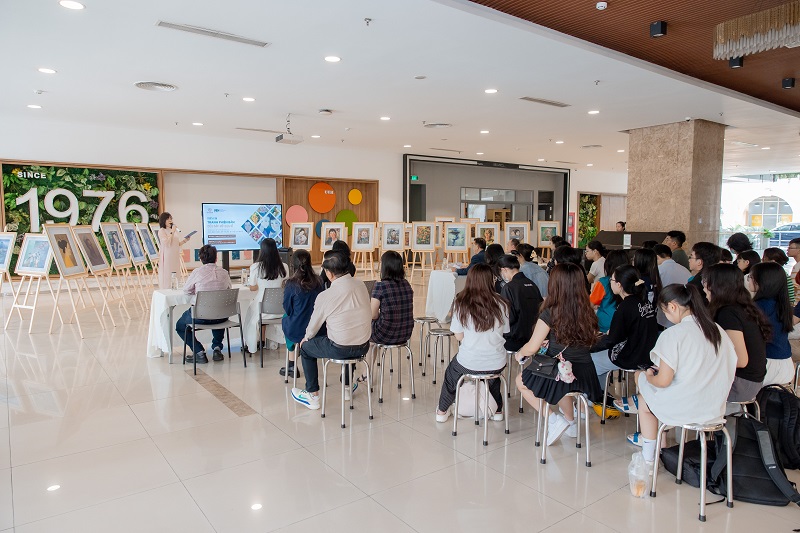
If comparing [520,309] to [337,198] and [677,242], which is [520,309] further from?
[337,198]

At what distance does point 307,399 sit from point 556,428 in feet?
6.64

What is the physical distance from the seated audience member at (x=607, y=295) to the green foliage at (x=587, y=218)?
1634cm

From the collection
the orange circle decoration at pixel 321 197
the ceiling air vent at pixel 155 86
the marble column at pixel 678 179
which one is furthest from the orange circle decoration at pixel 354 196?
the ceiling air vent at pixel 155 86

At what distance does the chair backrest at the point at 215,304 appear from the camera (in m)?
5.30

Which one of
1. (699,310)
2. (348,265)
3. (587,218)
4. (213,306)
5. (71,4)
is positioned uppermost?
(71,4)

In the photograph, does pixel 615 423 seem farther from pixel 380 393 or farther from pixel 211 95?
pixel 211 95

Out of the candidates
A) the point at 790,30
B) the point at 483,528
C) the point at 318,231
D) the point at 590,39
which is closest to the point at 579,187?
the point at 318,231

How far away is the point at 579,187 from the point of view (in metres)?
20.5

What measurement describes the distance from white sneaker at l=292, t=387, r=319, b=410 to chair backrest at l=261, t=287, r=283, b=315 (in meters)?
1.26

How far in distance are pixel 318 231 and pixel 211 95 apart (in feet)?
21.7

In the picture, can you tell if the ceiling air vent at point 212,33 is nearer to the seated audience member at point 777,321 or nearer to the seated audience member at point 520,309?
the seated audience member at point 520,309

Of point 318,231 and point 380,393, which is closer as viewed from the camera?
point 380,393

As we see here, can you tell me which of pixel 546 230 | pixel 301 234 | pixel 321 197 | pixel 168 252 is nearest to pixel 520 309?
pixel 168 252

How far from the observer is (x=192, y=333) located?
5.55 metres
